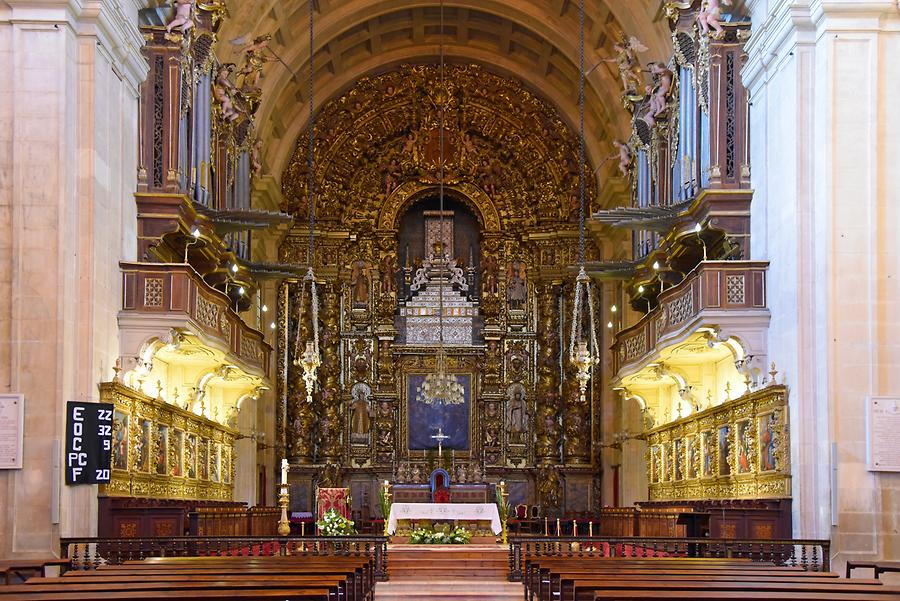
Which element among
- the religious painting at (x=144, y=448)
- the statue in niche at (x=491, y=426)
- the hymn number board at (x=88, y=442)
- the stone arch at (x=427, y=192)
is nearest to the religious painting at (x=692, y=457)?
the statue in niche at (x=491, y=426)

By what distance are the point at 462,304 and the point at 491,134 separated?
5165 mm

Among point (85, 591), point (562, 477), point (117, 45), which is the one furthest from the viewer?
point (562, 477)

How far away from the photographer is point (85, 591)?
11.7m

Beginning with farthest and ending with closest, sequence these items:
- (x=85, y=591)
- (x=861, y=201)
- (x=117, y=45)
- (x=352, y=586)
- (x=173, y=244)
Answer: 1. (x=173, y=244)
2. (x=117, y=45)
3. (x=861, y=201)
4. (x=352, y=586)
5. (x=85, y=591)

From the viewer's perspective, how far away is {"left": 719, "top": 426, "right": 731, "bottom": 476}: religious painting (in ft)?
81.3

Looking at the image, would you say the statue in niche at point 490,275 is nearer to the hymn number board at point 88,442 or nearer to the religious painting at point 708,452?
the religious painting at point 708,452

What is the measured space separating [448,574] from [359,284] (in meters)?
18.1

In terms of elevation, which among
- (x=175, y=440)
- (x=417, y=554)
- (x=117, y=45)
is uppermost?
(x=117, y=45)

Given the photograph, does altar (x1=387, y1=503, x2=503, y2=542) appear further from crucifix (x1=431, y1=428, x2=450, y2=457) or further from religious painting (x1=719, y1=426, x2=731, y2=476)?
crucifix (x1=431, y1=428, x2=450, y2=457)

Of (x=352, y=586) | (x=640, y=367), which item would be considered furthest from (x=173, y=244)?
(x=352, y=586)

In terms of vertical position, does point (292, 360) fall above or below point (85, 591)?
above

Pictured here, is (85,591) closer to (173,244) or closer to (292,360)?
(173,244)

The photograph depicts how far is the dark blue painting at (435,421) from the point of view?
39156 mm

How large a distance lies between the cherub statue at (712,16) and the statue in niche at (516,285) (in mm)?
16104
